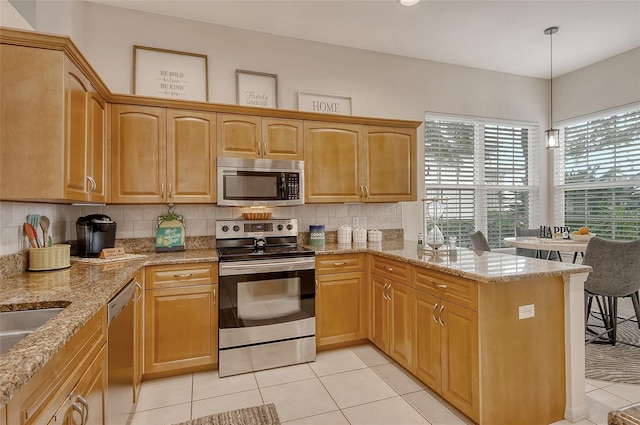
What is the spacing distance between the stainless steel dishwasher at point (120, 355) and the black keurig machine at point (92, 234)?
74 cm

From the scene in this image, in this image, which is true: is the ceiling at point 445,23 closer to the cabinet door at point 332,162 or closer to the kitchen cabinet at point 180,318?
the cabinet door at point 332,162

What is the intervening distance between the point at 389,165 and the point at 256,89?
5.00 feet

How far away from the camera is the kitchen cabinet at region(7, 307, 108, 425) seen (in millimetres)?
845

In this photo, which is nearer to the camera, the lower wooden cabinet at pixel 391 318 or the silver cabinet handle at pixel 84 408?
the silver cabinet handle at pixel 84 408

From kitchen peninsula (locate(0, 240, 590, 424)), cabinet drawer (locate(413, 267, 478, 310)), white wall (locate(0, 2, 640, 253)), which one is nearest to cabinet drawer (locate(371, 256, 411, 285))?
cabinet drawer (locate(413, 267, 478, 310))

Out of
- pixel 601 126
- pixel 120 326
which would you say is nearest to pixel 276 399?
pixel 120 326

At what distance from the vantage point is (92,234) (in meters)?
2.50

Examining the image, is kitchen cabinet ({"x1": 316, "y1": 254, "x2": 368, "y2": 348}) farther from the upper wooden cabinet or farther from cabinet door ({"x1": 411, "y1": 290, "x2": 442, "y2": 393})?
the upper wooden cabinet

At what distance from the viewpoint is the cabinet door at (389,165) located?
3416 mm

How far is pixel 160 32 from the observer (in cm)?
309

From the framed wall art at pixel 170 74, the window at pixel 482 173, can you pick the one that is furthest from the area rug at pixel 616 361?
the framed wall art at pixel 170 74

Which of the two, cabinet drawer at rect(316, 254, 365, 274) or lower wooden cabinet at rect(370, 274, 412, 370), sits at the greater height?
cabinet drawer at rect(316, 254, 365, 274)

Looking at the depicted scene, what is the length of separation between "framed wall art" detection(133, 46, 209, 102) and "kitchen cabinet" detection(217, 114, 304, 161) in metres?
0.50

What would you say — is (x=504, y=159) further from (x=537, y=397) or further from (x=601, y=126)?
(x=537, y=397)
